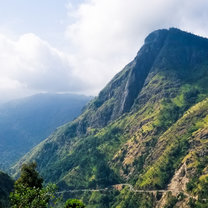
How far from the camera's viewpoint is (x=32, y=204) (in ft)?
155

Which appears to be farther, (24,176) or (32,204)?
(24,176)

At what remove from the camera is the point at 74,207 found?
9731cm

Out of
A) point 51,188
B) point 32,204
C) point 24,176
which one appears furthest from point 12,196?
point 24,176

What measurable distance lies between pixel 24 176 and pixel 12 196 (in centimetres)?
5310

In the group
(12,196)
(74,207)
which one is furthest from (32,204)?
(74,207)

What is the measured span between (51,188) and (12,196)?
8.15 m

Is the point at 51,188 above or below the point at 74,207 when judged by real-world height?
above

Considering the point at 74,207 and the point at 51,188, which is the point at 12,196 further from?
the point at 74,207

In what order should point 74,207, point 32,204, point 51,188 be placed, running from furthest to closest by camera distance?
point 74,207 → point 51,188 → point 32,204

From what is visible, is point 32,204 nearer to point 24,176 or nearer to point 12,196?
point 12,196

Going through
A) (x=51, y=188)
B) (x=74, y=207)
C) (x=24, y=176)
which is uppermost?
(x=24, y=176)

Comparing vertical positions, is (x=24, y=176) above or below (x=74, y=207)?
above

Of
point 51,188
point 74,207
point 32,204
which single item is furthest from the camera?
point 74,207

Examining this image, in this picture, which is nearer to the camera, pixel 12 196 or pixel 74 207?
pixel 12 196
